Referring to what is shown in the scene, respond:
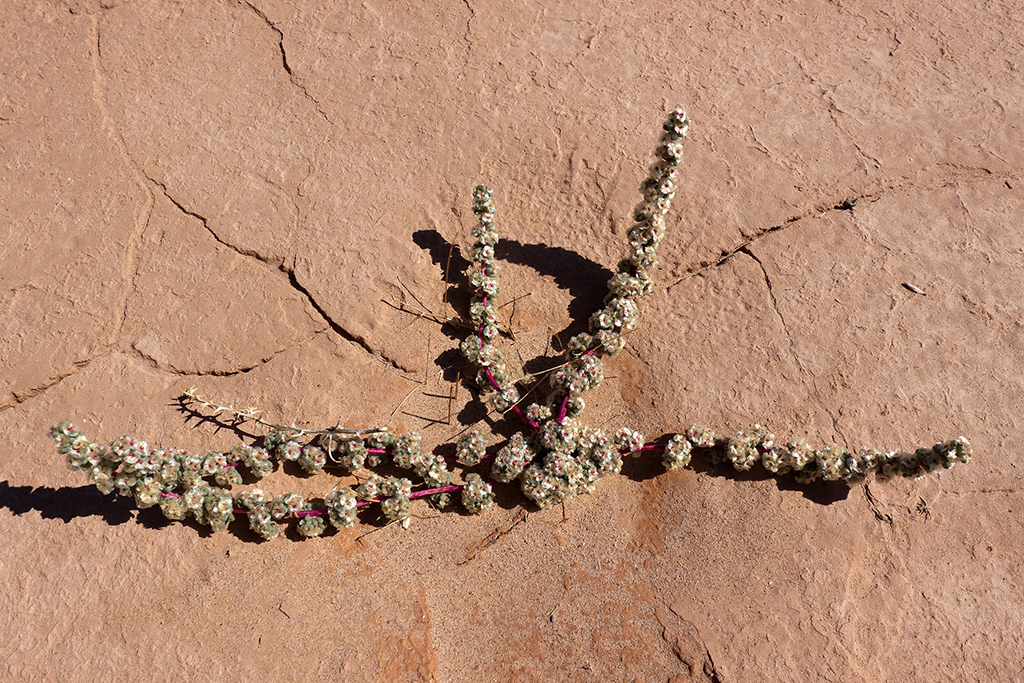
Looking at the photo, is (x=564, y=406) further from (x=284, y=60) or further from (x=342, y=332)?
(x=284, y=60)

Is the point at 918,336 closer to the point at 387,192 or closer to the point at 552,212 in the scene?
the point at 552,212

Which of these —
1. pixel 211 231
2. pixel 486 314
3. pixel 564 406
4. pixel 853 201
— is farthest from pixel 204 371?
pixel 853 201

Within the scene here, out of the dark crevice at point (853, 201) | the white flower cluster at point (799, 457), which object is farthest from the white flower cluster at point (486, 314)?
the dark crevice at point (853, 201)

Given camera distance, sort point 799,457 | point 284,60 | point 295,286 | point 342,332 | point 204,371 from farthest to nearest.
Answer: point 284,60 < point 295,286 < point 342,332 < point 204,371 < point 799,457

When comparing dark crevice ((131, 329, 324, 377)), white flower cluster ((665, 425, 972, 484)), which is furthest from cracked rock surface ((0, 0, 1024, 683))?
white flower cluster ((665, 425, 972, 484))

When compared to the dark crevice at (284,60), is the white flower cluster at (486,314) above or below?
below

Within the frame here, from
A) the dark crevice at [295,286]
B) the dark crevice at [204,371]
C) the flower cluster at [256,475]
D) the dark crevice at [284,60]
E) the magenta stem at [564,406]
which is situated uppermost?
the dark crevice at [284,60]

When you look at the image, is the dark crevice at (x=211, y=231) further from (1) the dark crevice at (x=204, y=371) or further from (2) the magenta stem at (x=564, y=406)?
(2) the magenta stem at (x=564, y=406)
